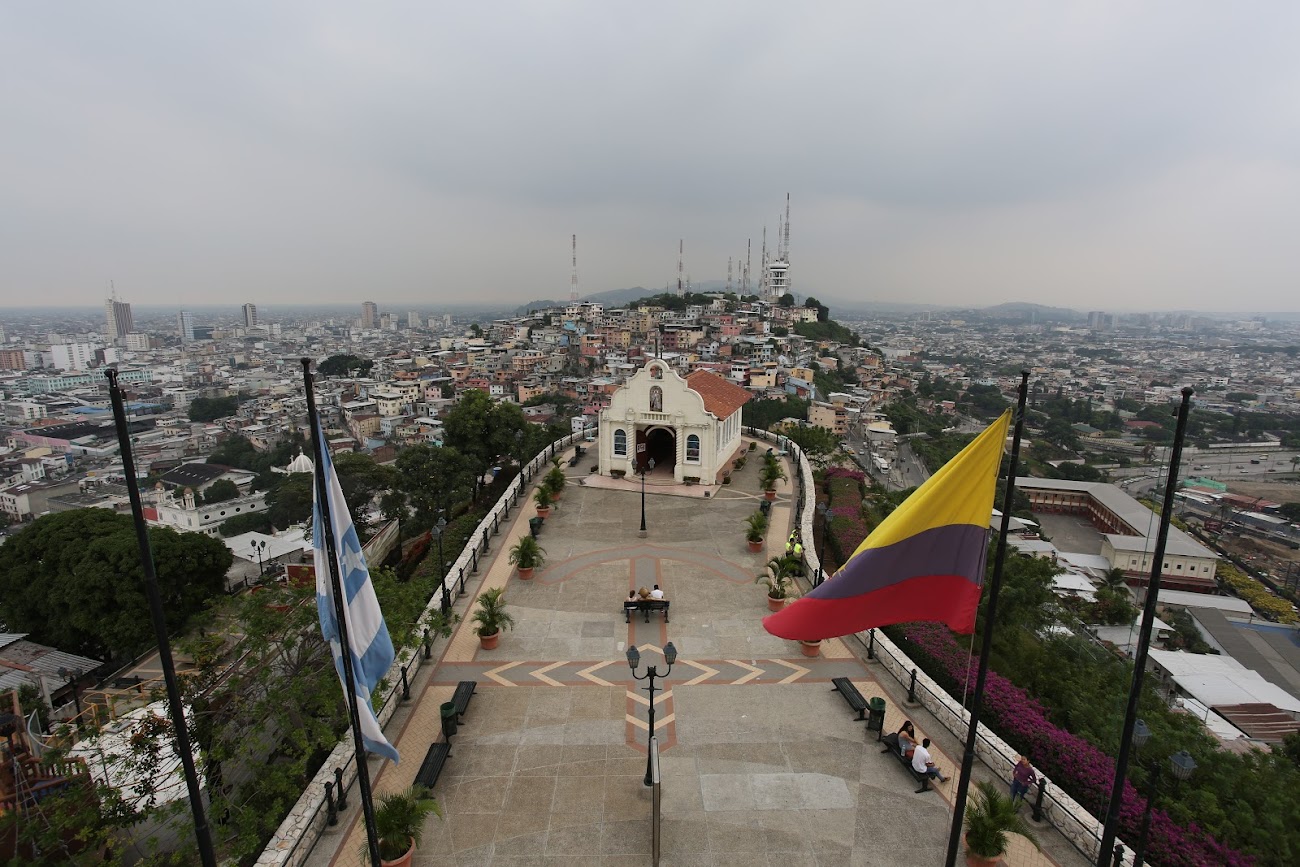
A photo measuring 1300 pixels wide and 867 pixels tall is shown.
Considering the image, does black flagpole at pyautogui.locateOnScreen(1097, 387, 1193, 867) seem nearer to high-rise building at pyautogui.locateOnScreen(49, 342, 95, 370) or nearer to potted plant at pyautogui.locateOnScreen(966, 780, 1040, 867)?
potted plant at pyautogui.locateOnScreen(966, 780, 1040, 867)

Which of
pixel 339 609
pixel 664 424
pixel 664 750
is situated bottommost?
pixel 664 750

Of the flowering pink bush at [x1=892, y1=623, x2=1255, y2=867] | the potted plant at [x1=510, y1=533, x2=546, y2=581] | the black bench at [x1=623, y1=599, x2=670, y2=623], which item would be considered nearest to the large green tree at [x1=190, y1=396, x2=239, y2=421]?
the potted plant at [x1=510, y1=533, x2=546, y2=581]

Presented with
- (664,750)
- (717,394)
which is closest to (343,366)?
(717,394)

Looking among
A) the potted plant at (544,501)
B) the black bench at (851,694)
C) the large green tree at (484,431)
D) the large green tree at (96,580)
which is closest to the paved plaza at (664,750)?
the black bench at (851,694)

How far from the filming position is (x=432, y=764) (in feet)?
33.7

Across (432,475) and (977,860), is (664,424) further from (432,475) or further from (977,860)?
(977,860)

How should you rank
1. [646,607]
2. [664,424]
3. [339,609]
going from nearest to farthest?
[339,609] < [646,607] < [664,424]

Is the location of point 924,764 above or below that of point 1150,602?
below

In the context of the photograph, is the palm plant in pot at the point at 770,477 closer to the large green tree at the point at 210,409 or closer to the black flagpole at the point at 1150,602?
the black flagpole at the point at 1150,602

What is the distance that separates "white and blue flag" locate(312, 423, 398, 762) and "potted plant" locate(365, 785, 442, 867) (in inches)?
63.2

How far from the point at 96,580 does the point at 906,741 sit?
2948cm

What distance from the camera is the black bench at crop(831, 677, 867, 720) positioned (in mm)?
11922

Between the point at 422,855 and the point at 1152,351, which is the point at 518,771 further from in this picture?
the point at 1152,351

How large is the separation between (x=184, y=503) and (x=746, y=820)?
64832 millimetres
